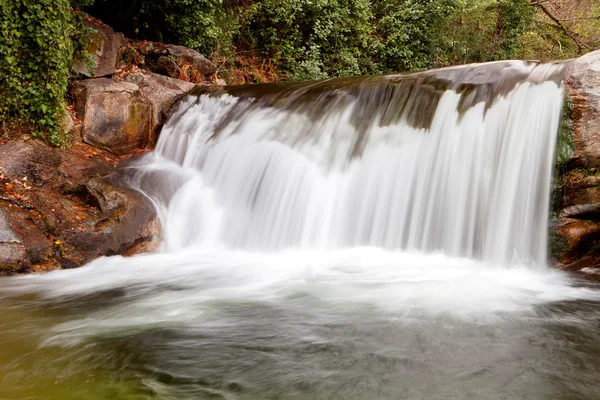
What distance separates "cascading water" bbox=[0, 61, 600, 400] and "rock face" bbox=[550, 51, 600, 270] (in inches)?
7.5

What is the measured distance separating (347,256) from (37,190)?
13.1 ft

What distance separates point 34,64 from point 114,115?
54.5 inches

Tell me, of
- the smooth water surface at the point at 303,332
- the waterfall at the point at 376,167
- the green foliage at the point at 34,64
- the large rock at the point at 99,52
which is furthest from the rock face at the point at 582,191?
the large rock at the point at 99,52

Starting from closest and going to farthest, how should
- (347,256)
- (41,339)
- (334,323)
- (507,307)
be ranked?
(41,339) < (334,323) < (507,307) < (347,256)

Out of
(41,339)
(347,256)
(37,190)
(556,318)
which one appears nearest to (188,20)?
(37,190)

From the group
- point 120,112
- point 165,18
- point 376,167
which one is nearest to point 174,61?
point 165,18

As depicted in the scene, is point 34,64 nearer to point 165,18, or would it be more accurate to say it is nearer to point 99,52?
point 99,52

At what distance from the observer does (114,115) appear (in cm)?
812

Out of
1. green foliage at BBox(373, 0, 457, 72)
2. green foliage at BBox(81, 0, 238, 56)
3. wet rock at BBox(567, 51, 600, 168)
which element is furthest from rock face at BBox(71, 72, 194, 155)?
green foliage at BBox(373, 0, 457, 72)

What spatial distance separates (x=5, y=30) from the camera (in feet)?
22.2

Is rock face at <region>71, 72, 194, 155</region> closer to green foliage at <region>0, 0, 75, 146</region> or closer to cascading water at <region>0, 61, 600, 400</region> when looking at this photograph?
cascading water at <region>0, 61, 600, 400</region>

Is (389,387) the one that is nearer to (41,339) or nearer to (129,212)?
(41,339)

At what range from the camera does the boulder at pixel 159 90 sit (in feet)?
28.9

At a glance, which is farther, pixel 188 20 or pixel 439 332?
pixel 188 20
